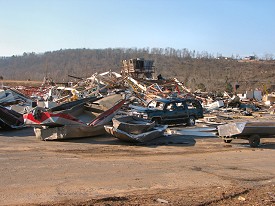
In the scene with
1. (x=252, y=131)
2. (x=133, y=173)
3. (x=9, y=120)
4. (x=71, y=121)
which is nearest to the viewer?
(x=133, y=173)

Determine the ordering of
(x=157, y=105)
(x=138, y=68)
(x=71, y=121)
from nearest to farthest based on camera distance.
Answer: (x=71, y=121) → (x=157, y=105) → (x=138, y=68)

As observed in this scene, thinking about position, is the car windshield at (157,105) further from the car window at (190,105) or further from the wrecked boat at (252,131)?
the wrecked boat at (252,131)

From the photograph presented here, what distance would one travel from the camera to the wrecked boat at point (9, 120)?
63.5 ft

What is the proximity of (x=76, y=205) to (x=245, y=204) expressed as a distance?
331 centimetres

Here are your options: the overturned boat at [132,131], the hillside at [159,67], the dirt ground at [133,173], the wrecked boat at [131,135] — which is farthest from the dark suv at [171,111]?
the hillside at [159,67]

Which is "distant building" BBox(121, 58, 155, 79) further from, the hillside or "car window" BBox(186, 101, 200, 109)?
"car window" BBox(186, 101, 200, 109)

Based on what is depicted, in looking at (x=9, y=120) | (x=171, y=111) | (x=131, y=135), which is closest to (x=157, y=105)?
(x=171, y=111)

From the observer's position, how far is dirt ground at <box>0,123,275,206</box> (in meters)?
7.91

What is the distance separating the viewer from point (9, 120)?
64.5 ft

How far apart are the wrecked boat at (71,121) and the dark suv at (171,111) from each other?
3627 mm

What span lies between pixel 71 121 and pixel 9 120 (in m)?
5.29

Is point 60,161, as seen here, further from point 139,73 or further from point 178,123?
point 139,73

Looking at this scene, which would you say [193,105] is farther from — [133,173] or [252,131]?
[133,173]

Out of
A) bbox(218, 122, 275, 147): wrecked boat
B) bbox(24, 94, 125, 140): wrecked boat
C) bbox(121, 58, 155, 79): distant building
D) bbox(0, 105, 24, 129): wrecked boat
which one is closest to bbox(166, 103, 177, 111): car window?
bbox(24, 94, 125, 140): wrecked boat
